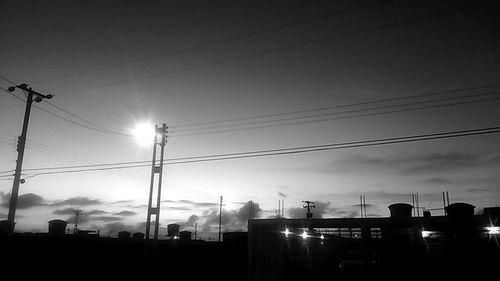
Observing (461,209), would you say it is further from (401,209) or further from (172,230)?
(172,230)

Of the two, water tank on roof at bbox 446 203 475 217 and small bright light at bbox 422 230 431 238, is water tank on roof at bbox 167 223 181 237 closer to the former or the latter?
small bright light at bbox 422 230 431 238

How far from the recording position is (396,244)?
28.0 metres

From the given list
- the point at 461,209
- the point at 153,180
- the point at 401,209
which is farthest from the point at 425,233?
the point at 153,180

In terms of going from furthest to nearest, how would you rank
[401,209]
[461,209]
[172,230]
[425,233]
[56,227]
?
[172,230]
[56,227]
[401,209]
[461,209]
[425,233]

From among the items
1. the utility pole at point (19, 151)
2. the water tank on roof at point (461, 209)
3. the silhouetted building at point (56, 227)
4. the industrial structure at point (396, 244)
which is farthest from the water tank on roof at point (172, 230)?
the water tank on roof at point (461, 209)

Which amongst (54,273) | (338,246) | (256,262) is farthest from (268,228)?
(338,246)

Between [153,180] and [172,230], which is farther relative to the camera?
[172,230]

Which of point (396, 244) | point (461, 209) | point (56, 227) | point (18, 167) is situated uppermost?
point (18, 167)

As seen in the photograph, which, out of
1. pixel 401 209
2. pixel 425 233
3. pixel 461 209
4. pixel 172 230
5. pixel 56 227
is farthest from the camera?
pixel 172 230

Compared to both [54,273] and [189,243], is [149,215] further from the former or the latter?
[189,243]

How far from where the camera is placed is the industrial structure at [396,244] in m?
21.5

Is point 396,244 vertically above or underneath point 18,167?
underneath

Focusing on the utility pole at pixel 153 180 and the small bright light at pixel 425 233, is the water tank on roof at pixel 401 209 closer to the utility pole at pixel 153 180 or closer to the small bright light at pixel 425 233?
the small bright light at pixel 425 233

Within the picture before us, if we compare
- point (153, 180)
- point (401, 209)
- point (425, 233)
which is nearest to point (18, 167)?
point (153, 180)
